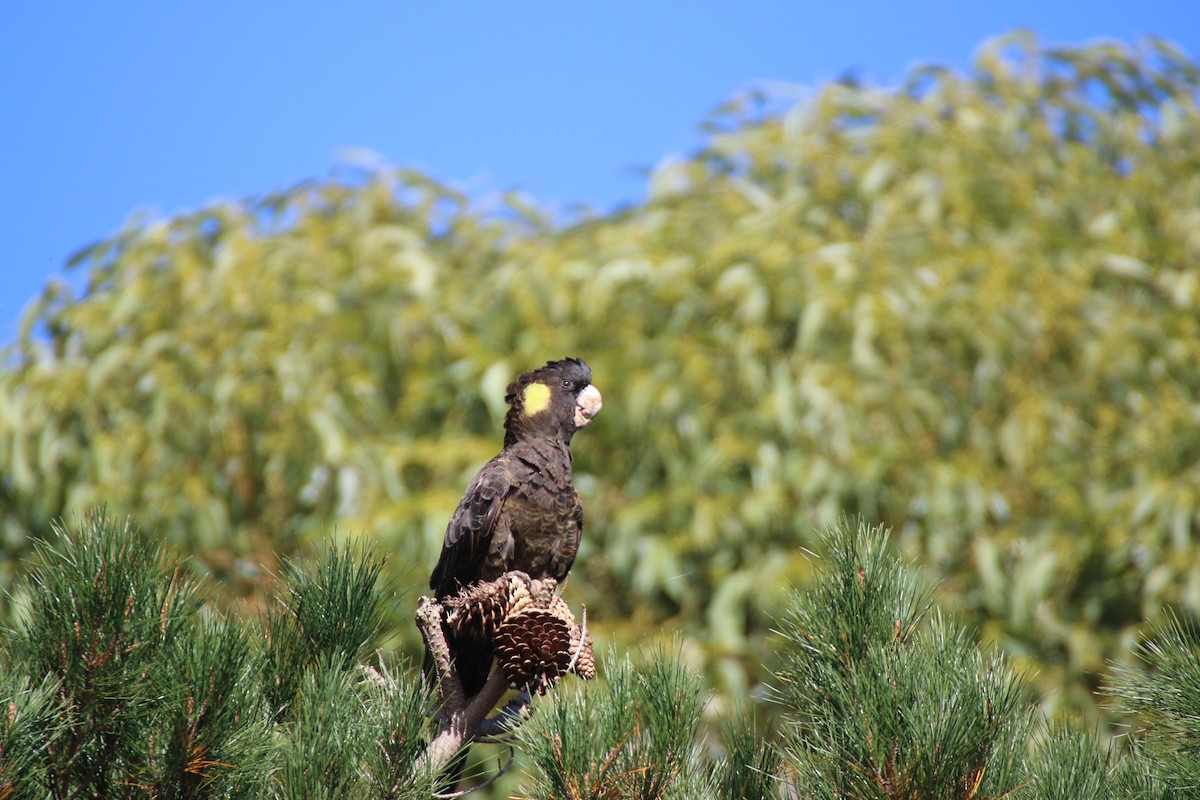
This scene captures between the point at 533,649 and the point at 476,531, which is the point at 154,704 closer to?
the point at 533,649

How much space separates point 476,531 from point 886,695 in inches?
46.7

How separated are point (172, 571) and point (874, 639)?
44.7 inches

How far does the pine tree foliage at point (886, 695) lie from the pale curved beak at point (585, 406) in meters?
1.06

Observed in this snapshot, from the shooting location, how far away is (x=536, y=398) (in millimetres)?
2928

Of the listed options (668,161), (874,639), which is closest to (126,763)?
(874,639)

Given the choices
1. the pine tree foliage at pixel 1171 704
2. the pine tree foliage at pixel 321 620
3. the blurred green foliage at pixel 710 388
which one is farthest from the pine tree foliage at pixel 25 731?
the blurred green foliage at pixel 710 388

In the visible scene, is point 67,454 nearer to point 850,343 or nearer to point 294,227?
point 294,227

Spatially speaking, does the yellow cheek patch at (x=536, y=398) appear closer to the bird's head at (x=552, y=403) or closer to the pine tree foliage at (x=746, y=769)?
the bird's head at (x=552, y=403)

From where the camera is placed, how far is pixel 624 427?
180 inches

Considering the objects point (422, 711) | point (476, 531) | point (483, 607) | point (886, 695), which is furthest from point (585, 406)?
point (886, 695)

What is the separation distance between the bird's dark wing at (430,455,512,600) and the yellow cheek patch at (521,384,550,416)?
7.3 inches

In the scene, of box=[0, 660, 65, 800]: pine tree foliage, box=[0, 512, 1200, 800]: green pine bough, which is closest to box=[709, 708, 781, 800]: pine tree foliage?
box=[0, 512, 1200, 800]: green pine bough

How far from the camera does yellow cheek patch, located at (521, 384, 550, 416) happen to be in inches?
115

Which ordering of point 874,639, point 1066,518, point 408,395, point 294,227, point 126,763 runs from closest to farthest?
point 126,763 → point 874,639 → point 1066,518 → point 408,395 → point 294,227
